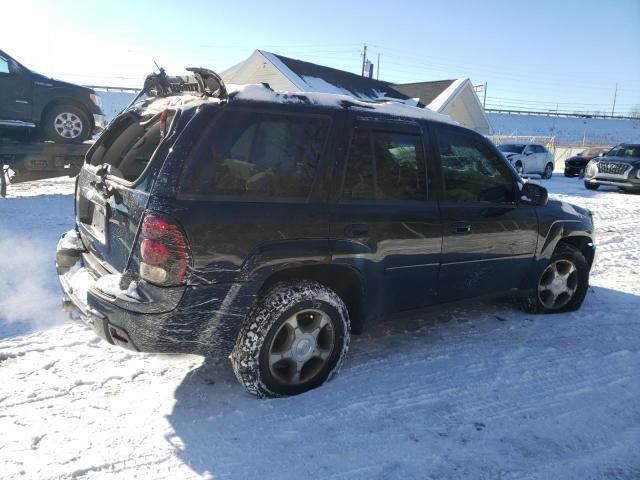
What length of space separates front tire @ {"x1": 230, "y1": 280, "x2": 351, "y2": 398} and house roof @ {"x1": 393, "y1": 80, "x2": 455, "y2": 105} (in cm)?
2256

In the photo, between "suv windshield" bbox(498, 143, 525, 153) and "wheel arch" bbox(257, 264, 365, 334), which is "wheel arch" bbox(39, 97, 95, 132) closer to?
"wheel arch" bbox(257, 264, 365, 334)

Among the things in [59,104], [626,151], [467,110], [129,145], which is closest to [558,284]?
[129,145]

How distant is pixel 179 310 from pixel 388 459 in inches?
54.9

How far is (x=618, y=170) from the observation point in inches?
646

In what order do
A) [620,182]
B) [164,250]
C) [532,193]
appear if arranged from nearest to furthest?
[164,250] < [532,193] < [620,182]

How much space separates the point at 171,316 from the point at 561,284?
3.83 metres

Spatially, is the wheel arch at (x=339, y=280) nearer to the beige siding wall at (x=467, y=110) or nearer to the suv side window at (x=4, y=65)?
the suv side window at (x=4, y=65)

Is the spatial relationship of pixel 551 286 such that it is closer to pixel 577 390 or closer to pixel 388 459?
pixel 577 390

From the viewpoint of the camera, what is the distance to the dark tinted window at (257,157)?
8.75ft

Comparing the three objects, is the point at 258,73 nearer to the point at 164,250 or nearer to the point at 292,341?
the point at 292,341

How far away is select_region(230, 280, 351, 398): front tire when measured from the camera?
2.89m

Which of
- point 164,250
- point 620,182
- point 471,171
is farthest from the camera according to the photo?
point 620,182

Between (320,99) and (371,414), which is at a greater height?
(320,99)

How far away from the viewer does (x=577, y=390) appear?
332cm
